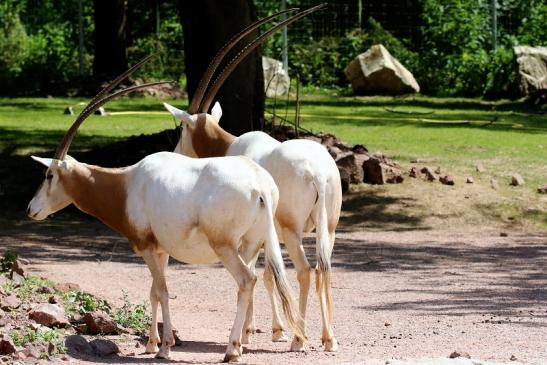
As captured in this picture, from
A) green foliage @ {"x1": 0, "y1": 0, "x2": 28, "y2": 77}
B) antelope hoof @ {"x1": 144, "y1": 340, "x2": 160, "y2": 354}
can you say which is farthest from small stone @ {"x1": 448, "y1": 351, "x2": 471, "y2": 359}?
green foliage @ {"x1": 0, "y1": 0, "x2": 28, "y2": 77}

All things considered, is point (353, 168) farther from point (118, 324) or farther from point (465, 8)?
point (465, 8)

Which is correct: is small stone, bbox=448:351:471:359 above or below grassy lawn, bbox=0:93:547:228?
above

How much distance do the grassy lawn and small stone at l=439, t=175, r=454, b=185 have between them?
10 centimetres

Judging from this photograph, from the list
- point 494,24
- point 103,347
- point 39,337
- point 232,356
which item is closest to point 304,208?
point 232,356

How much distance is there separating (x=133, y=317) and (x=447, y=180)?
740cm

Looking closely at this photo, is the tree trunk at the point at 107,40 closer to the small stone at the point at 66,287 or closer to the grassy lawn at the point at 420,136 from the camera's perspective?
the grassy lawn at the point at 420,136

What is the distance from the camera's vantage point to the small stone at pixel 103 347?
7359mm

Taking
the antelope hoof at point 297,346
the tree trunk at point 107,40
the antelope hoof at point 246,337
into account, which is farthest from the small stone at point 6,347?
the tree trunk at point 107,40

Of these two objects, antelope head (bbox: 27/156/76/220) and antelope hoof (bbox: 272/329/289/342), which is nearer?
antelope head (bbox: 27/156/76/220)

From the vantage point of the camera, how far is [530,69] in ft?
76.9

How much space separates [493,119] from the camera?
20828 mm

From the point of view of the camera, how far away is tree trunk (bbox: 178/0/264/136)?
49.5ft

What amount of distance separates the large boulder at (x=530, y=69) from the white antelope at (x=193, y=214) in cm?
1649

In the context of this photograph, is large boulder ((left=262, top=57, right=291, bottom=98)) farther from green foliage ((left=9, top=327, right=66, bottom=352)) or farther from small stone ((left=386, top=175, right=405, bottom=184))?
green foliage ((left=9, top=327, right=66, bottom=352))
